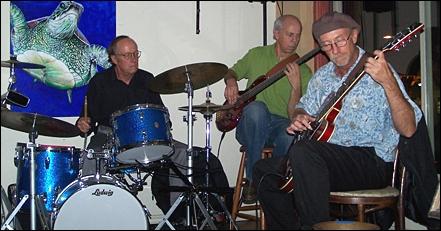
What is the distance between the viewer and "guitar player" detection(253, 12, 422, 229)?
2.29 m

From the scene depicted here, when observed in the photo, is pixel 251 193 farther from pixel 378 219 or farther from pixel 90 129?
pixel 90 129

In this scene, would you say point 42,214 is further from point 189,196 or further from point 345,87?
point 345,87

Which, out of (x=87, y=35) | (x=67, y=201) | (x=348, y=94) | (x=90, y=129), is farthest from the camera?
→ (x=87, y=35)

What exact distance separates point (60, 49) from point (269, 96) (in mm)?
1448

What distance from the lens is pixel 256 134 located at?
123 inches

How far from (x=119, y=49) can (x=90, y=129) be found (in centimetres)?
53

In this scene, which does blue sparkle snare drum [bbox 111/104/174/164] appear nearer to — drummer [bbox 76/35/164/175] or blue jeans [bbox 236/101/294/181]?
blue jeans [bbox 236/101/294/181]

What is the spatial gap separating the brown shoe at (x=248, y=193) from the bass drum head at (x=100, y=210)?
2.21ft

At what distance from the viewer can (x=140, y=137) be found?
111 inches

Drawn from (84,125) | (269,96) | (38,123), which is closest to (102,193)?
(38,123)

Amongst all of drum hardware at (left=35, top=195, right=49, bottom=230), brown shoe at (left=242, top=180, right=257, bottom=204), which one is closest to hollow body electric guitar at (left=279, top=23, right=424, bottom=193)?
brown shoe at (left=242, top=180, right=257, bottom=204)

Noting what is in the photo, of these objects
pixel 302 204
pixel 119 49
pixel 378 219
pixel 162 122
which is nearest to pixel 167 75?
pixel 162 122

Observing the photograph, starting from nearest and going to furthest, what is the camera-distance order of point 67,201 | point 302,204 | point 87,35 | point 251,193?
point 302,204
point 67,201
point 251,193
point 87,35

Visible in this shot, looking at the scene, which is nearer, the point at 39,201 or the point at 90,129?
the point at 39,201
